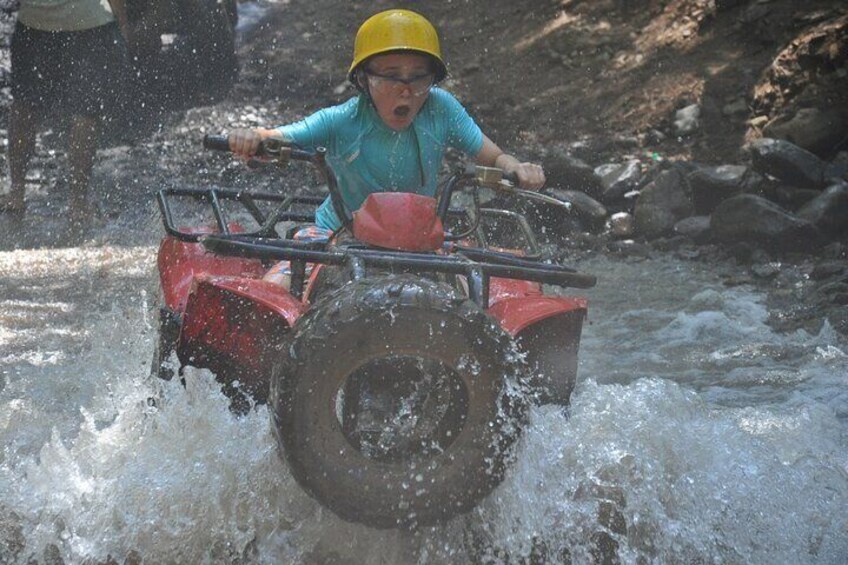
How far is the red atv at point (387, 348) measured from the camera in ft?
9.04

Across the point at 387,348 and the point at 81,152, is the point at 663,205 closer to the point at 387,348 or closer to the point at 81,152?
the point at 81,152

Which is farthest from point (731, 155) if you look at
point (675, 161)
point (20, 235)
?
point (20, 235)

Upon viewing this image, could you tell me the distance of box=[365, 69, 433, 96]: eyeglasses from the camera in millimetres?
4020

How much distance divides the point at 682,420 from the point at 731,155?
5.07 m

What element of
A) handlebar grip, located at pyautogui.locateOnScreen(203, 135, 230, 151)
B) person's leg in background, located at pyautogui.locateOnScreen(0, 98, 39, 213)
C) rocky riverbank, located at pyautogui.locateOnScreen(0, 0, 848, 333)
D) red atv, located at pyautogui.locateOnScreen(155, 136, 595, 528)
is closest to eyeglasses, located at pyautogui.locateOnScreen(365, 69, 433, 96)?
red atv, located at pyautogui.locateOnScreen(155, 136, 595, 528)

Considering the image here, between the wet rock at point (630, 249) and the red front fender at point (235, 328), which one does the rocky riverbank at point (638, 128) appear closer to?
the wet rock at point (630, 249)

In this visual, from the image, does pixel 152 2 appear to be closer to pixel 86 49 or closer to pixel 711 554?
pixel 86 49

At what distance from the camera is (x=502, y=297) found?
3.85m

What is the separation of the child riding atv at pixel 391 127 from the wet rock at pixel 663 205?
12.2ft

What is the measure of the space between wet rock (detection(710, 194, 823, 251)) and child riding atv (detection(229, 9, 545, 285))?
140 inches

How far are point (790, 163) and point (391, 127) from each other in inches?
178

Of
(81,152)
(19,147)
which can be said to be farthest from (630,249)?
(19,147)

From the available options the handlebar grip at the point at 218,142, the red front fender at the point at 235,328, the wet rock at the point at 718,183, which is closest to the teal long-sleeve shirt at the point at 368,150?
the handlebar grip at the point at 218,142

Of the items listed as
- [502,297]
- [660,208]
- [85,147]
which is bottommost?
[660,208]
